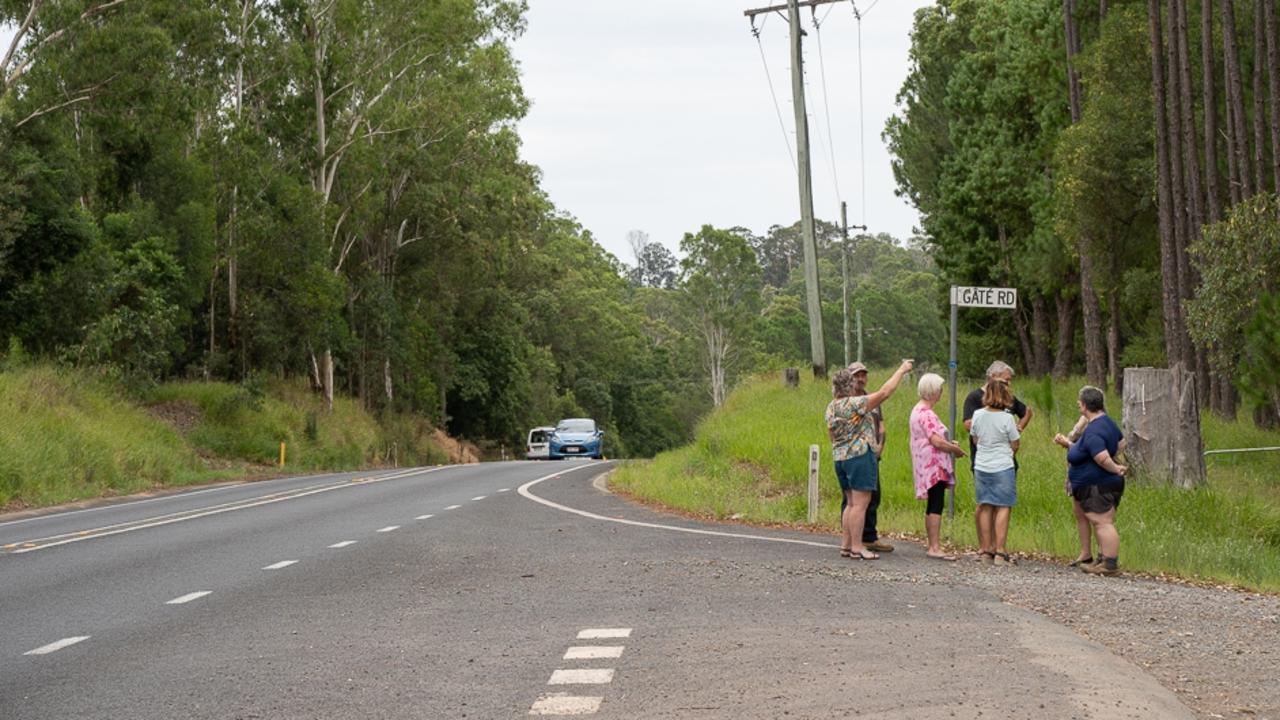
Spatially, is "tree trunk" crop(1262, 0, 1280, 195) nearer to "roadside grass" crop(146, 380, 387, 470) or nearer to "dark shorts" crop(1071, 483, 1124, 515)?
"dark shorts" crop(1071, 483, 1124, 515)

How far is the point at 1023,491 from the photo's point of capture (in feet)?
62.4

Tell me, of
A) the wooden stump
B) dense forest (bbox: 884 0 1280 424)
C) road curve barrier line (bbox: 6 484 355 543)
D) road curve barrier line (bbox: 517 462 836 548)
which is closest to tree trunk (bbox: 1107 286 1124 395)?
dense forest (bbox: 884 0 1280 424)

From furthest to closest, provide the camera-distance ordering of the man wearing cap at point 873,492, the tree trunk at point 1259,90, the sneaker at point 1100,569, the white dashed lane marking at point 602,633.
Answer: the tree trunk at point 1259,90, the man wearing cap at point 873,492, the sneaker at point 1100,569, the white dashed lane marking at point 602,633

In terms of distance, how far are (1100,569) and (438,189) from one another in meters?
45.7

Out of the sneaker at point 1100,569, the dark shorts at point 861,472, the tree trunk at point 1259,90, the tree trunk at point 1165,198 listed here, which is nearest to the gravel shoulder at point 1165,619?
the sneaker at point 1100,569

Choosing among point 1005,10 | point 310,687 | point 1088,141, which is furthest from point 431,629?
point 1005,10

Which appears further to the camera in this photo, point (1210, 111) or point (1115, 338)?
point (1115, 338)

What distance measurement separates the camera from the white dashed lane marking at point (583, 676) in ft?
25.6

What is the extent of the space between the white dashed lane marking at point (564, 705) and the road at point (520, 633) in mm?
27

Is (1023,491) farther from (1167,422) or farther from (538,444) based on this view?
(538,444)

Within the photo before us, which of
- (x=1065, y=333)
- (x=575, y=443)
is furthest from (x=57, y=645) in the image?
(x=575, y=443)

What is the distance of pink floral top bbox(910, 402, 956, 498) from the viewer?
14.0 metres

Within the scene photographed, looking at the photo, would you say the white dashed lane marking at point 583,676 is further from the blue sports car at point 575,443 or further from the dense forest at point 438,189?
the blue sports car at point 575,443

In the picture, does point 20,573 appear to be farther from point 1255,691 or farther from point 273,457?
point 273,457
